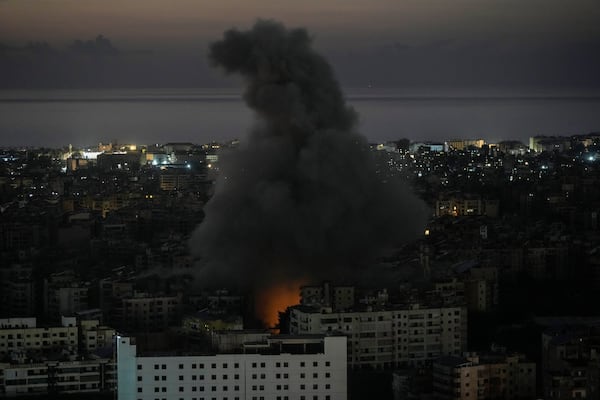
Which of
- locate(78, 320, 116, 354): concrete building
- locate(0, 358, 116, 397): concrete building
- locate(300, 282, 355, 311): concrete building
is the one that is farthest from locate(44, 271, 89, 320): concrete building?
locate(0, 358, 116, 397): concrete building

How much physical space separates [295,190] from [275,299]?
84.9 inches

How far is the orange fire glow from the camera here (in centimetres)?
1332

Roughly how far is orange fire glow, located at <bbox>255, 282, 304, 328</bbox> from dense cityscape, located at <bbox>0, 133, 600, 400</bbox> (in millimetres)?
24

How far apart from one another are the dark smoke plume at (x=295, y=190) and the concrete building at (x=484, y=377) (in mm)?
4229

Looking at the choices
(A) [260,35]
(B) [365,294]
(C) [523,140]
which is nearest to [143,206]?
(A) [260,35]

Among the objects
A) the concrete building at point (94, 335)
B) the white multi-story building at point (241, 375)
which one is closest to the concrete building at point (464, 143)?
the concrete building at point (94, 335)

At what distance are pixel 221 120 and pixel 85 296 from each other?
1278 cm

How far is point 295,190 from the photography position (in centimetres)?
1579

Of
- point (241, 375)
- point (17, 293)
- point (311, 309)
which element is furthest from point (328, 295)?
point (241, 375)

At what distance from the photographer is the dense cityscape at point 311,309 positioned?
9.44 meters

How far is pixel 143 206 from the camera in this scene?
22.8 m

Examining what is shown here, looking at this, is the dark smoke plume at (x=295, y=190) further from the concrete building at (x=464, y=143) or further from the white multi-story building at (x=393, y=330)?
A: the concrete building at (x=464, y=143)

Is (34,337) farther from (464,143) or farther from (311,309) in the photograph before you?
(464,143)

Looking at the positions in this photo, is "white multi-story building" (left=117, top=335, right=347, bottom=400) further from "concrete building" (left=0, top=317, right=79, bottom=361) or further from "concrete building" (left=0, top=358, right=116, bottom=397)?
"concrete building" (left=0, top=317, right=79, bottom=361)
